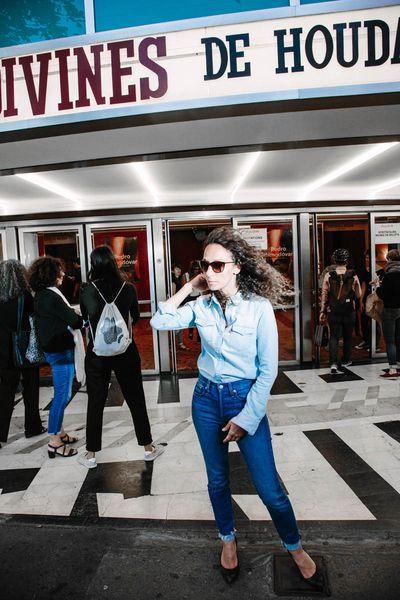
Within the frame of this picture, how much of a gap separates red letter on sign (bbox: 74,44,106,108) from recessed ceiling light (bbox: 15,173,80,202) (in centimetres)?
199

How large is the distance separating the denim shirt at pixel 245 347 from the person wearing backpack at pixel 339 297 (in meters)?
4.11

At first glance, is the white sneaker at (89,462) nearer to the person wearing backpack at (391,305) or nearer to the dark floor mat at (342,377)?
the dark floor mat at (342,377)

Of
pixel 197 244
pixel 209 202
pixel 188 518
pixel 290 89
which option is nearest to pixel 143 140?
pixel 290 89

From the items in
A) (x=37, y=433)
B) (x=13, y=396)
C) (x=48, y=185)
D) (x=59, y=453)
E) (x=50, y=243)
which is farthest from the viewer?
(x=50, y=243)

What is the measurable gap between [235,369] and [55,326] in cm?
214

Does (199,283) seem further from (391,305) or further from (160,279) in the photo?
(160,279)

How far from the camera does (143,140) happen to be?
335 cm

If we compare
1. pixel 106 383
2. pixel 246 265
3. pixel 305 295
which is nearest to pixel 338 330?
pixel 305 295

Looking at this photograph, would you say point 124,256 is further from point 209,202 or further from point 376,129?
point 376,129

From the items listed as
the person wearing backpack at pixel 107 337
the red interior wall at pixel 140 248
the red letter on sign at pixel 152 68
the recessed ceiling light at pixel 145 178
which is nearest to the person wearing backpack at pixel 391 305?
the recessed ceiling light at pixel 145 178

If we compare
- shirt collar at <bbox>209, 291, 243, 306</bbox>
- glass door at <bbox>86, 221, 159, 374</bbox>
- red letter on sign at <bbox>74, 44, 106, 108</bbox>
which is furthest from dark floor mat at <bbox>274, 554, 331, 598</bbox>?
glass door at <bbox>86, 221, 159, 374</bbox>

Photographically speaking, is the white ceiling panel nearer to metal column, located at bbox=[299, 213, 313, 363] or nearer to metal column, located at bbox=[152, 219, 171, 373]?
metal column, located at bbox=[152, 219, 171, 373]

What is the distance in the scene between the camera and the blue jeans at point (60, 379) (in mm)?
3688

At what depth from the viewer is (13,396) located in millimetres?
4078
